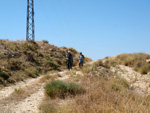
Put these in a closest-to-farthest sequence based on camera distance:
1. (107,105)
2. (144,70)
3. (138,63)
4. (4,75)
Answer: (107,105), (4,75), (144,70), (138,63)

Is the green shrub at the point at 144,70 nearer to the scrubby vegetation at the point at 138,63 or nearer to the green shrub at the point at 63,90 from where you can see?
the scrubby vegetation at the point at 138,63

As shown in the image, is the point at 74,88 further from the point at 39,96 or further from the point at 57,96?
the point at 39,96

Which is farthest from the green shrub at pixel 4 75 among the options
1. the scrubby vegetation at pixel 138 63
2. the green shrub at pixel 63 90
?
the scrubby vegetation at pixel 138 63

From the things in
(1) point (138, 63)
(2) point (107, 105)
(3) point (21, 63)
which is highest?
(3) point (21, 63)

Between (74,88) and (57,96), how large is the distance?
0.86m

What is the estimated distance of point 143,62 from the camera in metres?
19.0

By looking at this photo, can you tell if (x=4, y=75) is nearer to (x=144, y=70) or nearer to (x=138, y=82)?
(x=138, y=82)

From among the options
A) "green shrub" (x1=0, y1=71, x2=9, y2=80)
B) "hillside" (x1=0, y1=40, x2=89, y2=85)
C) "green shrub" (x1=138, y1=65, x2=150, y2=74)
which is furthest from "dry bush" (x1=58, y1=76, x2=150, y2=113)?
"green shrub" (x1=138, y1=65, x2=150, y2=74)

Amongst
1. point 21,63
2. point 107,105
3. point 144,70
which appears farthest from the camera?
point 21,63

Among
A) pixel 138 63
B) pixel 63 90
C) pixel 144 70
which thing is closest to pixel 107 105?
pixel 63 90

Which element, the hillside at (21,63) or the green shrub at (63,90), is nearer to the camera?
the green shrub at (63,90)

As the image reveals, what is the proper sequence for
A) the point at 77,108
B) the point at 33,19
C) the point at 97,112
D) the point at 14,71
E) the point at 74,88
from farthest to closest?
the point at 33,19, the point at 14,71, the point at 74,88, the point at 77,108, the point at 97,112

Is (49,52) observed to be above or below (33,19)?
below

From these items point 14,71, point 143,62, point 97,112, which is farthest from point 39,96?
Answer: point 143,62
